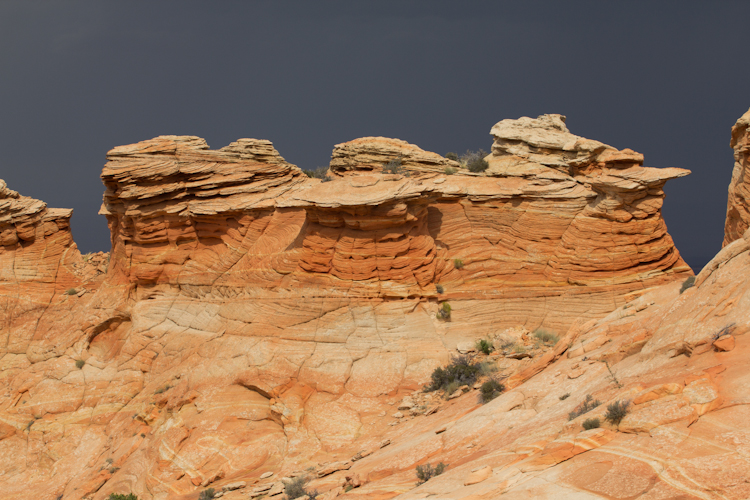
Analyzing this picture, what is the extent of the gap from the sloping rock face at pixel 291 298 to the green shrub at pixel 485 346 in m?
0.70

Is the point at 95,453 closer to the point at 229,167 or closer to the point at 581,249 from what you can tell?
the point at 229,167

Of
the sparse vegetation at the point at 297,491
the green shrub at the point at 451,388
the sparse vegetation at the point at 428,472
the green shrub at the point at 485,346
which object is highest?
the green shrub at the point at 485,346

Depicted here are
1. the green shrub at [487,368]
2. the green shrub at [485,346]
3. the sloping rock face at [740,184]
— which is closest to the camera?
the sloping rock face at [740,184]

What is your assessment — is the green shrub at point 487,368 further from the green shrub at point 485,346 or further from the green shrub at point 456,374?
the green shrub at point 485,346

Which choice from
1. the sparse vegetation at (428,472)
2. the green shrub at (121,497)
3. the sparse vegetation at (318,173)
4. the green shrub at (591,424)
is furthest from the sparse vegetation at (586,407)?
the sparse vegetation at (318,173)

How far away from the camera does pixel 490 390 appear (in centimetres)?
1475

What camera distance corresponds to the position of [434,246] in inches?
837

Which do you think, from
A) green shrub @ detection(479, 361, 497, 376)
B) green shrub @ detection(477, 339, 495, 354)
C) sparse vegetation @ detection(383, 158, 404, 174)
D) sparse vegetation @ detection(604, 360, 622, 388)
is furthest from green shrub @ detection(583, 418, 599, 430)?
sparse vegetation @ detection(383, 158, 404, 174)

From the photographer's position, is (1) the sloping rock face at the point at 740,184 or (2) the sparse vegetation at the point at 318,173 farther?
(2) the sparse vegetation at the point at 318,173

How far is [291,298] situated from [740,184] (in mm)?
15146

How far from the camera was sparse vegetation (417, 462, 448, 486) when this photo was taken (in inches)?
422

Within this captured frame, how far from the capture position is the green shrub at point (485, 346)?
760 inches

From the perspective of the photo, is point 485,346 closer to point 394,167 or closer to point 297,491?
point 394,167

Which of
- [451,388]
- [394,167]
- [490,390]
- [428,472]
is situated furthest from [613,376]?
[394,167]
